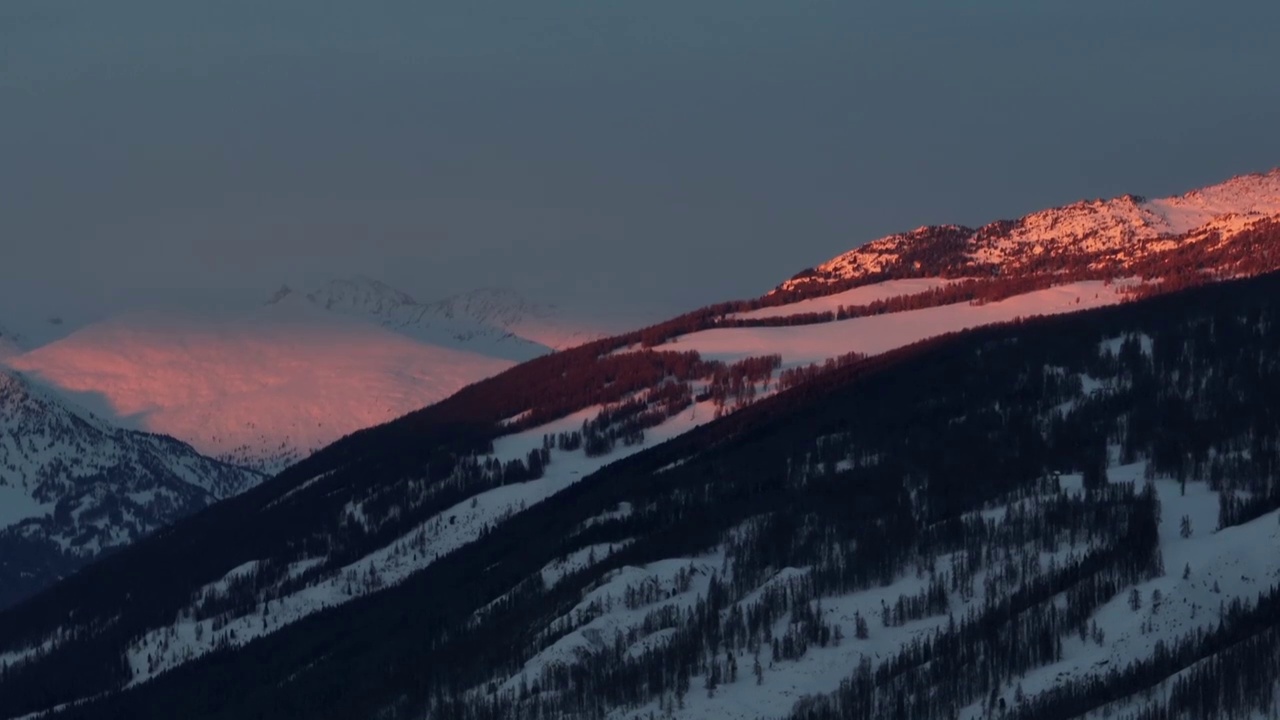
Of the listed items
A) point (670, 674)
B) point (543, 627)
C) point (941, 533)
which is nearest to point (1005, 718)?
point (670, 674)

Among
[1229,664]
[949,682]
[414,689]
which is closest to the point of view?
[1229,664]

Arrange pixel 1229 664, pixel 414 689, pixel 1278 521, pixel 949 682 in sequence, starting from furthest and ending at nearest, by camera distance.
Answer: pixel 414 689, pixel 1278 521, pixel 949 682, pixel 1229 664

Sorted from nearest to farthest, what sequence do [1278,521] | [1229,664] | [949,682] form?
[1229,664], [949,682], [1278,521]

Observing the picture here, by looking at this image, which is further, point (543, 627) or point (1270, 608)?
point (543, 627)

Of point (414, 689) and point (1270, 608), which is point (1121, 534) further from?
point (414, 689)

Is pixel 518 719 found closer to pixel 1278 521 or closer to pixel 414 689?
pixel 414 689

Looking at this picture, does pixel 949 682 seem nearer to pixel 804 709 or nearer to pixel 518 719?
pixel 804 709

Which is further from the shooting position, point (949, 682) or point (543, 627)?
point (543, 627)

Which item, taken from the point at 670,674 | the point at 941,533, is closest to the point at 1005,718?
the point at 670,674
